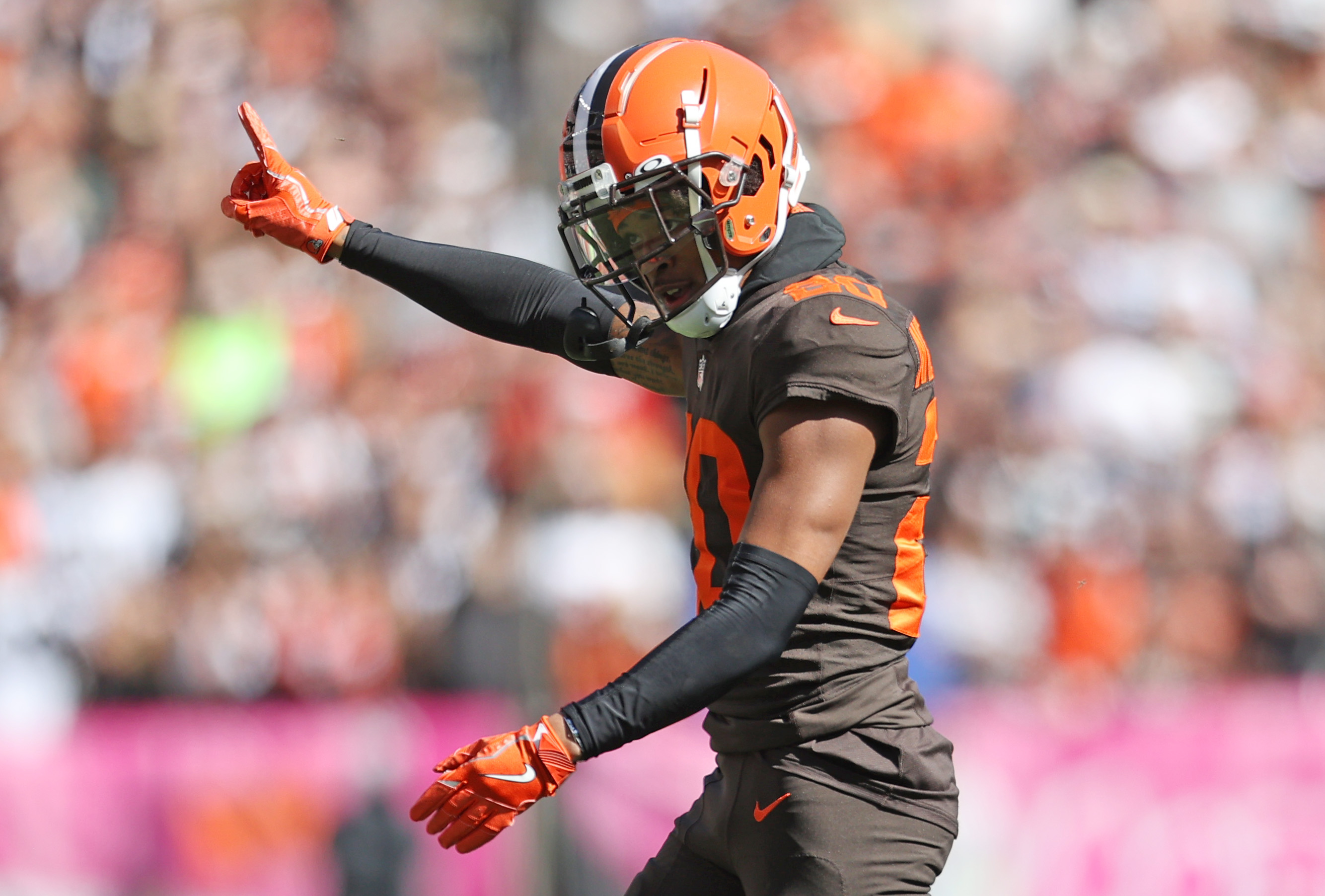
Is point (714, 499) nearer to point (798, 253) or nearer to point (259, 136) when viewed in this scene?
point (798, 253)

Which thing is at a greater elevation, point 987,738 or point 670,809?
point 987,738

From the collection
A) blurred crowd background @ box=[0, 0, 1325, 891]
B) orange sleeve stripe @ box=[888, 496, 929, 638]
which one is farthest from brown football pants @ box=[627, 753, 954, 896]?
blurred crowd background @ box=[0, 0, 1325, 891]

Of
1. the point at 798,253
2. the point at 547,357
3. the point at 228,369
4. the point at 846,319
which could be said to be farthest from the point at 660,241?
the point at 228,369

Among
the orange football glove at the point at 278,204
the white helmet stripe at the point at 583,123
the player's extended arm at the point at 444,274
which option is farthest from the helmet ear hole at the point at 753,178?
the orange football glove at the point at 278,204

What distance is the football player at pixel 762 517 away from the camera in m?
2.45

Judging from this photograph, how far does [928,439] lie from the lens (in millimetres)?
2814

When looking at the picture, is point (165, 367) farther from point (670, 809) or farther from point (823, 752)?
point (823, 752)

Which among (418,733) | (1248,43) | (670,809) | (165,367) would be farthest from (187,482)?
(1248,43)

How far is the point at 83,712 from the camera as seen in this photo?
6.56 metres

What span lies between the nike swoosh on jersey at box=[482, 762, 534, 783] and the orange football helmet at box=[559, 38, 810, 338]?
882 millimetres

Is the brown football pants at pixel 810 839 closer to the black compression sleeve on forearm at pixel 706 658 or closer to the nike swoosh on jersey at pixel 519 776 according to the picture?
the black compression sleeve on forearm at pixel 706 658

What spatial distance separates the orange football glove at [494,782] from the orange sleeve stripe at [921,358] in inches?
35.5

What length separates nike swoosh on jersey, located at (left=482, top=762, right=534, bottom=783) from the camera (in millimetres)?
2395

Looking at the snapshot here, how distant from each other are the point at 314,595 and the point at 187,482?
840mm
